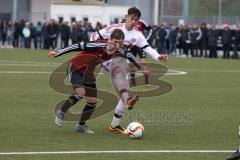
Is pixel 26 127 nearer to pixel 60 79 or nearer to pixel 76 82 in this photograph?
pixel 76 82

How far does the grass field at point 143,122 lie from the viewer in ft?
33.9

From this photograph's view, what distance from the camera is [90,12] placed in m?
58.8

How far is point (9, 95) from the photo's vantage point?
694 inches

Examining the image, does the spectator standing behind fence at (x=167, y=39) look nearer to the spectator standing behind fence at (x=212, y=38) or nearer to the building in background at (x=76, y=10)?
the spectator standing behind fence at (x=212, y=38)

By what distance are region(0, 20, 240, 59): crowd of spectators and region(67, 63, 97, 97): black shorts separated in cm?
2818

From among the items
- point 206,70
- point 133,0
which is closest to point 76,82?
point 206,70

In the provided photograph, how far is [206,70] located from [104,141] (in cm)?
1843

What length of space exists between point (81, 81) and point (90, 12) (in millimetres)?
47080

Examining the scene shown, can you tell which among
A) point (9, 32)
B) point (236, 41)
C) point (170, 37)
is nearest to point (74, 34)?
point (170, 37)

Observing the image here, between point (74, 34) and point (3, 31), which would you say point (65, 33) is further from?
point (3, 31)

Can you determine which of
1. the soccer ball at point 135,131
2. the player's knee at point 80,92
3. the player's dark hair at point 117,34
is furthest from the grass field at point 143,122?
the player's dark hair at point 117,34

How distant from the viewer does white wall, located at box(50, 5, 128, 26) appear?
189 feet

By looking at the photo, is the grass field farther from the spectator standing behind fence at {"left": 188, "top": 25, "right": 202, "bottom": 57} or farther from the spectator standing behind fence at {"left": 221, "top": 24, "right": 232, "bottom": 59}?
the spectator standing behind fence at {"left": 188, "top": 25, "right": 202, "bottom": 57}

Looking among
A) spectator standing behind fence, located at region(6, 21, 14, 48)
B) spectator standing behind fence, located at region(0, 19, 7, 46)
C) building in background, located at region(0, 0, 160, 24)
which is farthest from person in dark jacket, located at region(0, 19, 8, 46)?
building in background, located at region(0, 0, 160, 24)
